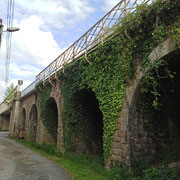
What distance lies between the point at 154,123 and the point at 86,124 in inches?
171

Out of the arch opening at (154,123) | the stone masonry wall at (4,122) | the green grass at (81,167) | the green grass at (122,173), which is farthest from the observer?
the stone masonry wall at (4,122)

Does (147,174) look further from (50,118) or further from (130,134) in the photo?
(50,118)

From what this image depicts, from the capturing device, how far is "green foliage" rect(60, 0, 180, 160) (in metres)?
4.64

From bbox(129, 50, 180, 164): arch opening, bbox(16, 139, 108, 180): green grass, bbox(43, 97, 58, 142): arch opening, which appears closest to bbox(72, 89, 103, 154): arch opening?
bbox(16, 139, 108, 180): green grass

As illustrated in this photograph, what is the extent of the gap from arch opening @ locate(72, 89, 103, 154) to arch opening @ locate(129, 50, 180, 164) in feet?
11.9

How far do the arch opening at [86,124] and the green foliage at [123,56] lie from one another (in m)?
1.48

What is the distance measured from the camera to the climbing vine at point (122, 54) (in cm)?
464

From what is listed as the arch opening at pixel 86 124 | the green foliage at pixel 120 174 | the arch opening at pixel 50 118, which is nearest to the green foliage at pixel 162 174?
the green foliage at pixel 120 174

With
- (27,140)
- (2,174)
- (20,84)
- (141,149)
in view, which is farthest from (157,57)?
(20,84)

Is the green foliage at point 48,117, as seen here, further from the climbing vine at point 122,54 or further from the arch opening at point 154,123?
the arch opening at point 154,123

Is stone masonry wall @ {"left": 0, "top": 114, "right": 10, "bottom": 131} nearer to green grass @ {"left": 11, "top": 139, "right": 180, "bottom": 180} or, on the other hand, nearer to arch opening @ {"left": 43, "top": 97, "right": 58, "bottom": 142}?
arch opening @ {"left": 43, "top": 97, "right": 58, "bottom": 142}

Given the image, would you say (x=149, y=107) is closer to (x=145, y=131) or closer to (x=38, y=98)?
(x=145, y=131)

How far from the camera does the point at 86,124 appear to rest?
378 inches

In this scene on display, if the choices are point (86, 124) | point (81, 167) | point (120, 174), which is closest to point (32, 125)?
point (86, 124)
